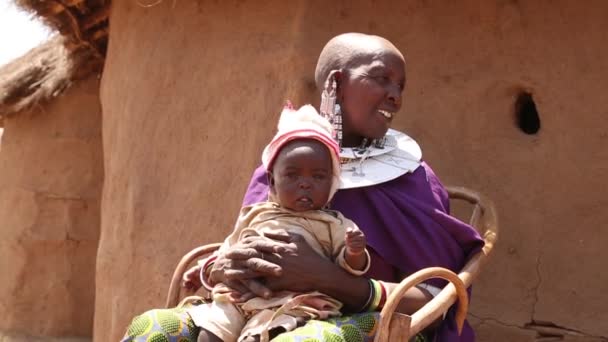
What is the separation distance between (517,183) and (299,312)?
1.78m

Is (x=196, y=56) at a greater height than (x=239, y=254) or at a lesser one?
greater

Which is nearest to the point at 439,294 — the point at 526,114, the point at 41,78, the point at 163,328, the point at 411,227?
the point at 411,227

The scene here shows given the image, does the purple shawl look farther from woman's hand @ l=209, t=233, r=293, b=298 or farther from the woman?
woman's hand @ l=209, t=233, r=293, b=298

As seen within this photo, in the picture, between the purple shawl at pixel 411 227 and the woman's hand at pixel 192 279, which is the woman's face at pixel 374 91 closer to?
the purple shawl at pixel 411 227

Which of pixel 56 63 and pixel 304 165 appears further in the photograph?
pixel 56 63

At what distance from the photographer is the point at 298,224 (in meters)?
3.66

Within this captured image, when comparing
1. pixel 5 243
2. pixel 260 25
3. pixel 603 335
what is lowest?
pixel 5 243

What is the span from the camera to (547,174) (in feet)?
15.8

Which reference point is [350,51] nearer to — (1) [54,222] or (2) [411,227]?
(2) [411,227]

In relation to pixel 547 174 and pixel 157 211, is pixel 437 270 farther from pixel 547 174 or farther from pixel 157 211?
pixel 157 211

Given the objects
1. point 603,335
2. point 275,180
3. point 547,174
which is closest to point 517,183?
point 547,174

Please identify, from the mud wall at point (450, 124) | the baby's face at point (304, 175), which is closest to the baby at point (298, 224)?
the baby's face at point (304, 175)

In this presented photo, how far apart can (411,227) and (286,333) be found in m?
0.81

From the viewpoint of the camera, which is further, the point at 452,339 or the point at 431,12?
the point at 431,12
